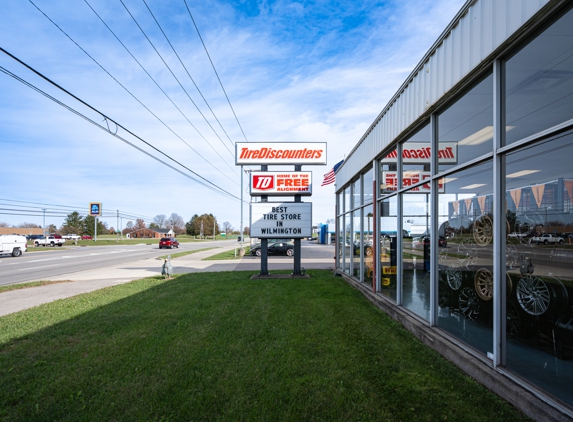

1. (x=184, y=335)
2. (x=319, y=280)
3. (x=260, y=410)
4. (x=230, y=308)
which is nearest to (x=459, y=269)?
(x=260, y=410)

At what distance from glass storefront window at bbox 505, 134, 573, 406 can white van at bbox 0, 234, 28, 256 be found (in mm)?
35598

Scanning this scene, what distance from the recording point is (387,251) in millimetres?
8688

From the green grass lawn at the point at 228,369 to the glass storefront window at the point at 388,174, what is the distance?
2.77m

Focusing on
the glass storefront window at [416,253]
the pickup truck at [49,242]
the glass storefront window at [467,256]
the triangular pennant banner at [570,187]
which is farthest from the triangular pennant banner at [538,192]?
the pickup truck at [49,242]

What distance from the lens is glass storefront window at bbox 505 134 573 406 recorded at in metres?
3.33

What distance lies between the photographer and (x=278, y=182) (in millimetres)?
14062

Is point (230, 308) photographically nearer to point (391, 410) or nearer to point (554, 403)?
point (391, 410)

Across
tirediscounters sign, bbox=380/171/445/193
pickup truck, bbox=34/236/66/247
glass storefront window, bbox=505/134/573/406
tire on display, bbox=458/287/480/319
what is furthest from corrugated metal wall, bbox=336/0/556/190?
pickup truck, bbox=34/236/66/247

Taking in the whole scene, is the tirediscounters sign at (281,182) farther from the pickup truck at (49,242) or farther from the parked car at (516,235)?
the pickup truck at (49,242)

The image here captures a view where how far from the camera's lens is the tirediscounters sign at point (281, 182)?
1402cm

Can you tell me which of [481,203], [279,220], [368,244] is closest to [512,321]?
[481,203]

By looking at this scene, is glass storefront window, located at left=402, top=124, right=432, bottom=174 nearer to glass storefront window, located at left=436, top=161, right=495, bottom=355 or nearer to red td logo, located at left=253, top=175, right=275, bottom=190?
glass storefront window, located at left=436, top=161, right=495, bottom=355

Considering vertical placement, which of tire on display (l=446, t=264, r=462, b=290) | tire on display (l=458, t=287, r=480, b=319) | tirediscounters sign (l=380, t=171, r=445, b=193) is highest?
tirediscounters sign (l=380, t=171, r=445, b=193)

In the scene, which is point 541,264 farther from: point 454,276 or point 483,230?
point 454,276
